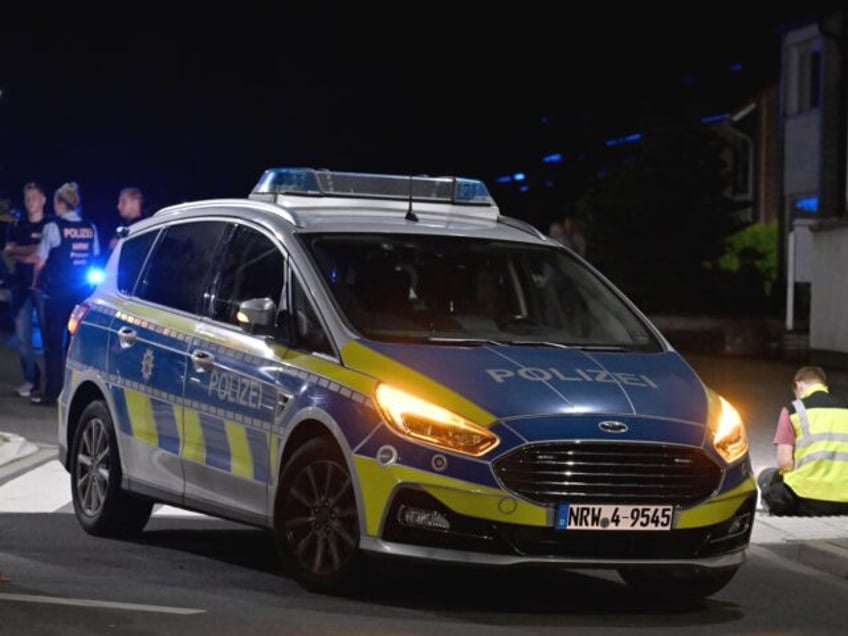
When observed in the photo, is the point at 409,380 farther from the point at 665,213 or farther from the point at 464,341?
the point at 665,213

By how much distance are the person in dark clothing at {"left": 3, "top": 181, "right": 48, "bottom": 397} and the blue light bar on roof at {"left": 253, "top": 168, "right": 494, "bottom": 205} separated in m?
8.31

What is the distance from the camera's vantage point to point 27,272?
1936 centimetres

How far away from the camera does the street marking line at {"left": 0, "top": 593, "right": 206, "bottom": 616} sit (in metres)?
8.77

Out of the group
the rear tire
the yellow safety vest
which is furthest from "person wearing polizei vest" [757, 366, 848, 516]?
the rear tire

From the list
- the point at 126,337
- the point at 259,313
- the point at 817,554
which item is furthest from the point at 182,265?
the point at 817,554

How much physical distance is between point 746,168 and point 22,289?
36.8 metres

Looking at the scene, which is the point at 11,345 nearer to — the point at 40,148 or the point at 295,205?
the point at 295,205

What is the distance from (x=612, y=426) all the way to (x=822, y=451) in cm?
426

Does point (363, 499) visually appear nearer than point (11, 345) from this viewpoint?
Yes

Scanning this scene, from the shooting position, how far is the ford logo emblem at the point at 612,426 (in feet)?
29.0

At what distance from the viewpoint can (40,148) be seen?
91.9 m

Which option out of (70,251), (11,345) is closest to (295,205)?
(70,251)

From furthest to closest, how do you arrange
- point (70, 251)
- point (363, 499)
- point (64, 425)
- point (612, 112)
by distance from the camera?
point (612, 112), point (70, 251), point (64, 425), point (363, 499)

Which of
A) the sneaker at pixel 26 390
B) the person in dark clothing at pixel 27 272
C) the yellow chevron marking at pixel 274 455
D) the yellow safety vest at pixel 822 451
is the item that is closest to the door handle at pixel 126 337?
the yellow chevron marking at pixel 274 455
